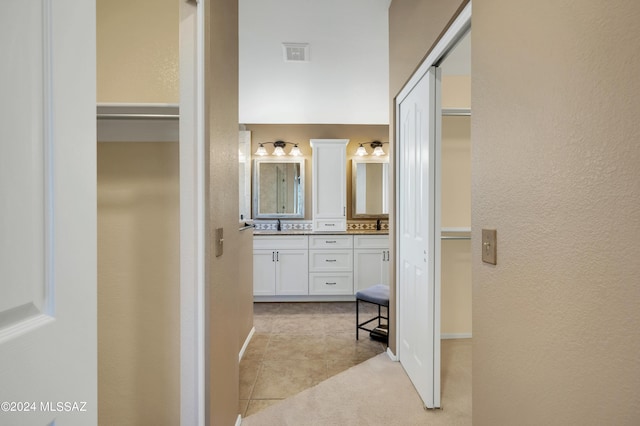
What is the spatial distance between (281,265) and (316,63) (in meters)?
2.57

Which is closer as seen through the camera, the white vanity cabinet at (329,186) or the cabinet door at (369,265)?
the cabinet door at (369,265)

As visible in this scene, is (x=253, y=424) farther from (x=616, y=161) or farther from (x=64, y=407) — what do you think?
(x=616, y=161)

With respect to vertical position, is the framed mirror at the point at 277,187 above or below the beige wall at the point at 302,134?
below

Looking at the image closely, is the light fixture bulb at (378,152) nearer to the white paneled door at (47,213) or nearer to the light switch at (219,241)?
the light switch at (219,241)

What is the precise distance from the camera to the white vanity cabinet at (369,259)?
4.39 meters

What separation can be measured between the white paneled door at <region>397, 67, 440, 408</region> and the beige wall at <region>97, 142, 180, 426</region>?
140cm

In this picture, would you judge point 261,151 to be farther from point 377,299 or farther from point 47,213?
point 47,213

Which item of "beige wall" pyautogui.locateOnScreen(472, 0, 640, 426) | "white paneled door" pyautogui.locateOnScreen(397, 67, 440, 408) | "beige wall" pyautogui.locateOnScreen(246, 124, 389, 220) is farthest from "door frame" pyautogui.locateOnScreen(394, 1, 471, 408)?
"beige wall" pyautogui.locateOnScreen(246, 124, 389, 220)

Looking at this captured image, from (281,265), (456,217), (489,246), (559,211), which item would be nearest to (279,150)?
(281,265)

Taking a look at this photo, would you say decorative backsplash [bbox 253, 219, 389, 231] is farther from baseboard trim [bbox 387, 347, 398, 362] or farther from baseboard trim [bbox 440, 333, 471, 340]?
baseboard trim [bbox 387, 347, 398, 362]

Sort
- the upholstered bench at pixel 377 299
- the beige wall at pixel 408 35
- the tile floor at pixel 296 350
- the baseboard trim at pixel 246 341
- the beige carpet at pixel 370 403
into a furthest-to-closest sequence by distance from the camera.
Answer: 1. the upholstered bench at pixel 377 299
2. the baseboard trim at pixel 246 341
3. the tile floor at pixel 296 350
4. the beige carpet at pixel 370 403
5. the beige wall at pixel 408 35

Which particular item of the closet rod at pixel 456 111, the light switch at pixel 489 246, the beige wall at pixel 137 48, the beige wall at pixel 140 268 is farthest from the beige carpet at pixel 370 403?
the closet rod at pixel 456 111

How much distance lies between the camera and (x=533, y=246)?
0.88 meters

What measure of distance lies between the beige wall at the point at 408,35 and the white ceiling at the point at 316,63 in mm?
305
